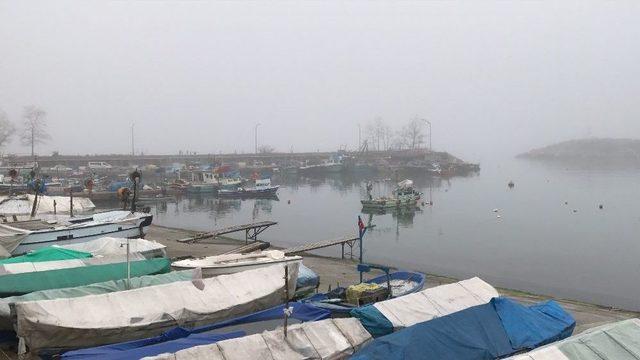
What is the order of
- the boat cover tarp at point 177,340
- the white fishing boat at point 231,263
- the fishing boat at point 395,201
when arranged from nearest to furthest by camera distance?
the boat cover tarp at point 177,340, the white fishing boat at point 231,263, the fishing boat at point 395,201

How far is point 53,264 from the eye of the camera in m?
17.7

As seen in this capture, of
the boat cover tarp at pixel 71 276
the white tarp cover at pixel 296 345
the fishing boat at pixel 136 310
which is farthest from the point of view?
the boat cover tarp at pixel 71 276

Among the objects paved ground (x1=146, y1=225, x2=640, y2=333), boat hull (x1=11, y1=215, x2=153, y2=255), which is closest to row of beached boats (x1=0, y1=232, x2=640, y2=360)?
paved ground (x1=146, y1=225, x2=640, y2=333)

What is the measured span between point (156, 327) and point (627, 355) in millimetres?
9753

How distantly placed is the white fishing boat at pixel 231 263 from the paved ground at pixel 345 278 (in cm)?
231

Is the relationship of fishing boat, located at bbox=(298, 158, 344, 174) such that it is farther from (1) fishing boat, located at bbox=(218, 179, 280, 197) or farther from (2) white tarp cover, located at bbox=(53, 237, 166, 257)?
(2) white tarp cover, located at bbox=(53, 237, 166, 257)

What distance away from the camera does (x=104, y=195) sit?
204 ft

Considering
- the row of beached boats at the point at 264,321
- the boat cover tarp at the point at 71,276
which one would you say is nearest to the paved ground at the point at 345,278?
the row of beached boats at the point at 264,321

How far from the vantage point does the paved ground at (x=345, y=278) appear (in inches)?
709

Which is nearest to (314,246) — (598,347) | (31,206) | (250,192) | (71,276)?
(71,276)

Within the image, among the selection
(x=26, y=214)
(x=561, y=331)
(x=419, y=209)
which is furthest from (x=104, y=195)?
(x=561, y=331)

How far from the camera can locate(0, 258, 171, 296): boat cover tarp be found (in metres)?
14.8

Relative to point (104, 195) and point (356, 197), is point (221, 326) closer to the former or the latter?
point (104, 195)

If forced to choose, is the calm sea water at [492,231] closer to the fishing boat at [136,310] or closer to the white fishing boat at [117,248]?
the white fishing boat at [117,248]
